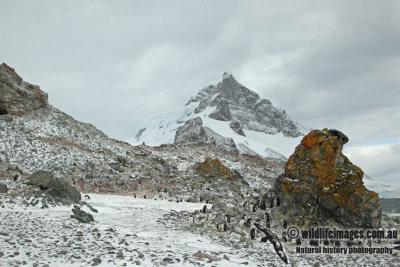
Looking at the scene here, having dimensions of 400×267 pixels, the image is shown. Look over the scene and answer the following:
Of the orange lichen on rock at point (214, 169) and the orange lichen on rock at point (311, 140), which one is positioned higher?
the orange lichen on rock at point (311, 140)

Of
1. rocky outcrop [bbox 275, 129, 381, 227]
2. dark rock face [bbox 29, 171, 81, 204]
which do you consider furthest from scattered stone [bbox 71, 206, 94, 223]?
rocky outcrop [bbox 275, 129, 381, 227]

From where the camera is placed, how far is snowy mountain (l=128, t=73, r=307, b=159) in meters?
96.1

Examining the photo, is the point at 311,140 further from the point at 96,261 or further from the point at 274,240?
the point at 96,261

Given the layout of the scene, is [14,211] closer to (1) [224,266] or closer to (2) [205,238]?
(2) [205,238]

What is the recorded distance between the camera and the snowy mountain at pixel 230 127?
9612cm

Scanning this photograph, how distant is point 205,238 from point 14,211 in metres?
9.17

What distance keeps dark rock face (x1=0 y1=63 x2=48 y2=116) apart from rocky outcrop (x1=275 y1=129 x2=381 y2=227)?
1311 inches

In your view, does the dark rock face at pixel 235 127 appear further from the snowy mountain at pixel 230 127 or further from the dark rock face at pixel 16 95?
the dark rock face at pixel 16 95

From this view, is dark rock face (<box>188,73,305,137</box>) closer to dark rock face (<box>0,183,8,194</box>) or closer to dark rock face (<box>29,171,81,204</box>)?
dark rock face (<box>29,171,81,204</box>)

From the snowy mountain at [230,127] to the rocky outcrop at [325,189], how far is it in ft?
211

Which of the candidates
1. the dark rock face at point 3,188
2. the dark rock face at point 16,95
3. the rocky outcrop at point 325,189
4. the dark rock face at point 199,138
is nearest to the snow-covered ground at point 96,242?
the dark rock face at point 3,188

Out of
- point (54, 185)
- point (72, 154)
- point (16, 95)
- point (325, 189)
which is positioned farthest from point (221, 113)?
point (325, 189)

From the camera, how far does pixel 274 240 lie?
13.6m

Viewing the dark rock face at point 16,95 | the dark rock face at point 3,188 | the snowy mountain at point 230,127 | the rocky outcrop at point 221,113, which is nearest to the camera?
the dark rock face at point 3,188
